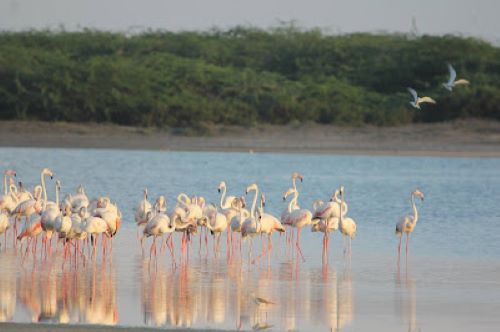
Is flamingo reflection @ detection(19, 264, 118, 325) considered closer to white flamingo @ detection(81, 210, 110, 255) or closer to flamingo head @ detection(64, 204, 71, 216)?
white flamingo @ detection(81, 210, 110, 255)

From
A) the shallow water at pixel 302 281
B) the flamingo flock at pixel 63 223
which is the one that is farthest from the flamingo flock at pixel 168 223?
the shallow water at pixel 302 281

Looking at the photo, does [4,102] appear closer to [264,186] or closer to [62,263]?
[264,186]

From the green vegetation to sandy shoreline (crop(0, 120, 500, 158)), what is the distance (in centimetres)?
85

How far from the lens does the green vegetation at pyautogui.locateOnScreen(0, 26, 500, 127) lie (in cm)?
3338

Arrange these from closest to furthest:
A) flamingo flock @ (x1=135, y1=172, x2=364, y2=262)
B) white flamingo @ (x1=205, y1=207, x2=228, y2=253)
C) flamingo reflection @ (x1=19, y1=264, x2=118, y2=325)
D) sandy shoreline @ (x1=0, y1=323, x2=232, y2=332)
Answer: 1. sandy shoreline @ (x1=0, y1=323, x2=232, y2=332)
2. flamingo reflection @ (x1=19, y1=264, x2=118, y2=325)
3. flamingo flock @ (x1=135, y1=172, x2=364, y2=262)
4. white flamingo @ (x1=205, y1=207, x2=228, y2=253)

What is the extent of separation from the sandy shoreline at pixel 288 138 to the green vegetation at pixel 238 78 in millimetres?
849

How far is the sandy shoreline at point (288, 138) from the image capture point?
97.9ft

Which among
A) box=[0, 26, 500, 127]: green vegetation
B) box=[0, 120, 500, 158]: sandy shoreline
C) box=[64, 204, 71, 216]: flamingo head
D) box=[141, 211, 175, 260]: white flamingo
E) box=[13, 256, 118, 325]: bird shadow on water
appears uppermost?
box=[0, 26, 500, 127]: green vegetation

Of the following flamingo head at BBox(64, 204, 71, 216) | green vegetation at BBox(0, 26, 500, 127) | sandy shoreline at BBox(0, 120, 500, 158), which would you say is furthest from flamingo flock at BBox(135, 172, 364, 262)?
green vegetation at BBox(0, 26, 500, 127)

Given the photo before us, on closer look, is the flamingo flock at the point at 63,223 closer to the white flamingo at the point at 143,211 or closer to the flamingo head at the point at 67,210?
the flamingo head at the point at 67,210

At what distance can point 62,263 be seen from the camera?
12234 mm

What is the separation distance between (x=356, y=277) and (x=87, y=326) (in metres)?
3.68

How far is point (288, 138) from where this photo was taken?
3111cm

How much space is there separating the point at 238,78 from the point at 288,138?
7.16 m
